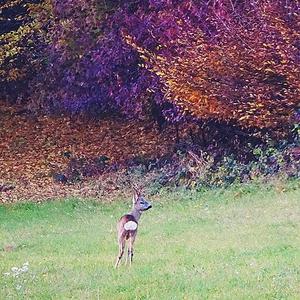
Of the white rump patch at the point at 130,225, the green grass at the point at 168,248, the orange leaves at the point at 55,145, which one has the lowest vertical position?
the orange leaves at the point at 55,145

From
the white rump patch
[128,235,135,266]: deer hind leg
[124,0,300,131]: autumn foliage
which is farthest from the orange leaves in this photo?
the white rump patch

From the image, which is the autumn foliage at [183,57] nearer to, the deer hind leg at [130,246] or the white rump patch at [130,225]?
the deer hind leg at [130,246]

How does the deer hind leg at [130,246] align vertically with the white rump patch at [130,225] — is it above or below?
below

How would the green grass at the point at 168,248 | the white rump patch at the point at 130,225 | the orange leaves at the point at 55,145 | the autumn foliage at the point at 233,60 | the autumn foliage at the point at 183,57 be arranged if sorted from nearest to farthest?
the green grass at the point at 168,248 < the white rump patch at the point at 130,225 < the autumn foliage at the point at 233,60 < the autumn foliage at the point at 183,57 < the orange leaves at the point at 55,145

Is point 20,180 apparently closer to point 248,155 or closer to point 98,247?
point 248,155

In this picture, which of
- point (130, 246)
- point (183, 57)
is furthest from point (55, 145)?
point (130, 246)

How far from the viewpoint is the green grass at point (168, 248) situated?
29.1 ft

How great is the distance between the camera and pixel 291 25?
17.9 meters

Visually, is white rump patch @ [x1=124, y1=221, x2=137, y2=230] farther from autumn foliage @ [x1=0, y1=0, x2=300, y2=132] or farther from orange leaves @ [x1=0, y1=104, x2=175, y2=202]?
orange leaves @ [x1=0, y1=104, x2=175, y2=202]

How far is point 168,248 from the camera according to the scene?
38.7 ft

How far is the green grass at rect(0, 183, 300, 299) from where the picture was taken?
29.1 ft

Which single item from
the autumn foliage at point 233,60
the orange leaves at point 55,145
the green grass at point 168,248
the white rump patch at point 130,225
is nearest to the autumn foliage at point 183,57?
the autumn foliage at point 233,60

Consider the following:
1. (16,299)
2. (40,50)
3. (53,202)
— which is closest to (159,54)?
(53,202)

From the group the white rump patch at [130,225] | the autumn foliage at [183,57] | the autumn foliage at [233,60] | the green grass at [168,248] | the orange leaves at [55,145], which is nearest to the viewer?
the green grass at [168,248]
